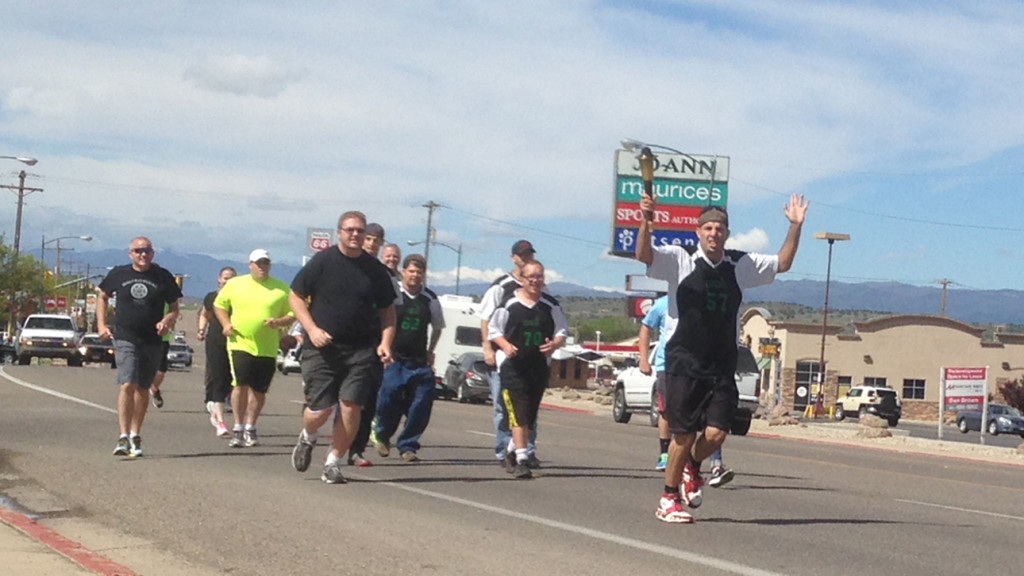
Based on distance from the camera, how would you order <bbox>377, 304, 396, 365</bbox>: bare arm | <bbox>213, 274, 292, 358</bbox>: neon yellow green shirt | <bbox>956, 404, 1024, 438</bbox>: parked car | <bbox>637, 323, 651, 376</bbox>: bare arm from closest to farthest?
1. <bbox>377, 304, 396, 365</bbox>: bare arm
2. <bbox>637, 323, 651, 376</bbox>: bare arm
3. <bbox>213, 274, 292, 358</bbox>: neon yellow green shirt
4. <bbox>956, 404, 1024, 438</bbox>: parked car

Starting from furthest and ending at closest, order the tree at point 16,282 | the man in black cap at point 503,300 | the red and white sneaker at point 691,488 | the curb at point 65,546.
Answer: the tree at point 16,282 → the man in black cap at point 503,300 → the red and white sneaker at point 691,488 → the curb at point 65,546

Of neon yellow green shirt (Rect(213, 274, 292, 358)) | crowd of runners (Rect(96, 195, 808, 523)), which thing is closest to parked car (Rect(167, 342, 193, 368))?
crowd of runners (Rect(96, 195, 808, 523))

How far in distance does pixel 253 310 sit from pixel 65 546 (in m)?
6.43

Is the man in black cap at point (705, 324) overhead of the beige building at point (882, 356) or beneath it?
beneath

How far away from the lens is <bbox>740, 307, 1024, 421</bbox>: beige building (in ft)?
260

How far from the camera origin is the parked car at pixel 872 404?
2401 inches

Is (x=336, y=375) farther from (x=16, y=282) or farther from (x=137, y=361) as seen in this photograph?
(x=16, y=282)

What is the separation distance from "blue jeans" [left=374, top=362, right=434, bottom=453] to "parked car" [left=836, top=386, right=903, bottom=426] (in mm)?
48795

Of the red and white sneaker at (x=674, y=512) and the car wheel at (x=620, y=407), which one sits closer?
the red and white sneaker at (x=674, y=512)

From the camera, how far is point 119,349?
41.1 ft

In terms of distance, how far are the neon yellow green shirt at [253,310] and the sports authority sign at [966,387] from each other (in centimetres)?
2619

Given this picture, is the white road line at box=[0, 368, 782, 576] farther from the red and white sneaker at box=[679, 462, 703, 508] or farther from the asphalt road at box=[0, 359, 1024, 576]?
the red and white sneaker at box=[679, 462, 703, 508]

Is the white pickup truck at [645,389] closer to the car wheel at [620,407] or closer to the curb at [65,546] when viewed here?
the car wheel at [620,407]

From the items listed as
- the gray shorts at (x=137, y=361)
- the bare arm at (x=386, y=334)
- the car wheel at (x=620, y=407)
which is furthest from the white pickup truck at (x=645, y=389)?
the bare arm at (x=386, y=334)
